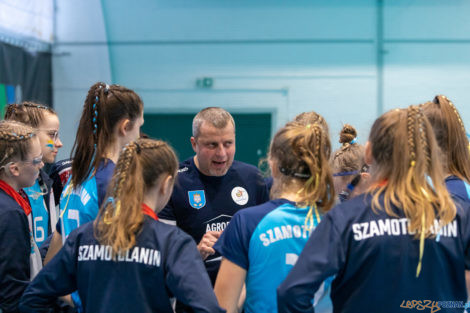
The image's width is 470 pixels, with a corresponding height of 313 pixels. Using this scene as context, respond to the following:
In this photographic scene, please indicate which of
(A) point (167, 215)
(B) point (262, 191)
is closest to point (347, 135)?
(B) point (262, 191)

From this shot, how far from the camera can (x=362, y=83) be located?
688 cm

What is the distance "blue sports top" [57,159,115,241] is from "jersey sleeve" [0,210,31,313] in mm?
207

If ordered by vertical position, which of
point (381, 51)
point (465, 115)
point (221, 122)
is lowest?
point (221, 122)

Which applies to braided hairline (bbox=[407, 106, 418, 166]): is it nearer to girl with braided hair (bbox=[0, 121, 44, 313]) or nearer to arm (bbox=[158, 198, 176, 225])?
arm (bbox=[158, 198, 176, 225])

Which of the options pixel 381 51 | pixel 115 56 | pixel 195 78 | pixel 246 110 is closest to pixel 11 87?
pixel 115 56

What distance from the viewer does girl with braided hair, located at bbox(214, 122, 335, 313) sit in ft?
5.41

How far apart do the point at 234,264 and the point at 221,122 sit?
907 millimetres

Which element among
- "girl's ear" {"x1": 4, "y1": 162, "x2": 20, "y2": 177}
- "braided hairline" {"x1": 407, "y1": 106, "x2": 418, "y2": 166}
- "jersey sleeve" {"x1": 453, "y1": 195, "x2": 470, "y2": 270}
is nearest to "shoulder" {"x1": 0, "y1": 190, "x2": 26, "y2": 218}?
"girl's ear" {"x1": 4, "y1": 162, "x2": 20, "y2": 177}

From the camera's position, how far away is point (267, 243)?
164 centimetres

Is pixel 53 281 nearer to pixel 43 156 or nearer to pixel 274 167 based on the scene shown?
pixel 274 167

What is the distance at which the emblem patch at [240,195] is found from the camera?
246 centimetres

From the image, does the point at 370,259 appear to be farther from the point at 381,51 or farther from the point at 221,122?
the point at 381,51

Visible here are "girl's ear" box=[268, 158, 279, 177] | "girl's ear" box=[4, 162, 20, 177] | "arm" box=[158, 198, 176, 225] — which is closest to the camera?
"girl's ear" box=[268, 158, 279, 177]

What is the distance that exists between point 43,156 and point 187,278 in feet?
5.70
